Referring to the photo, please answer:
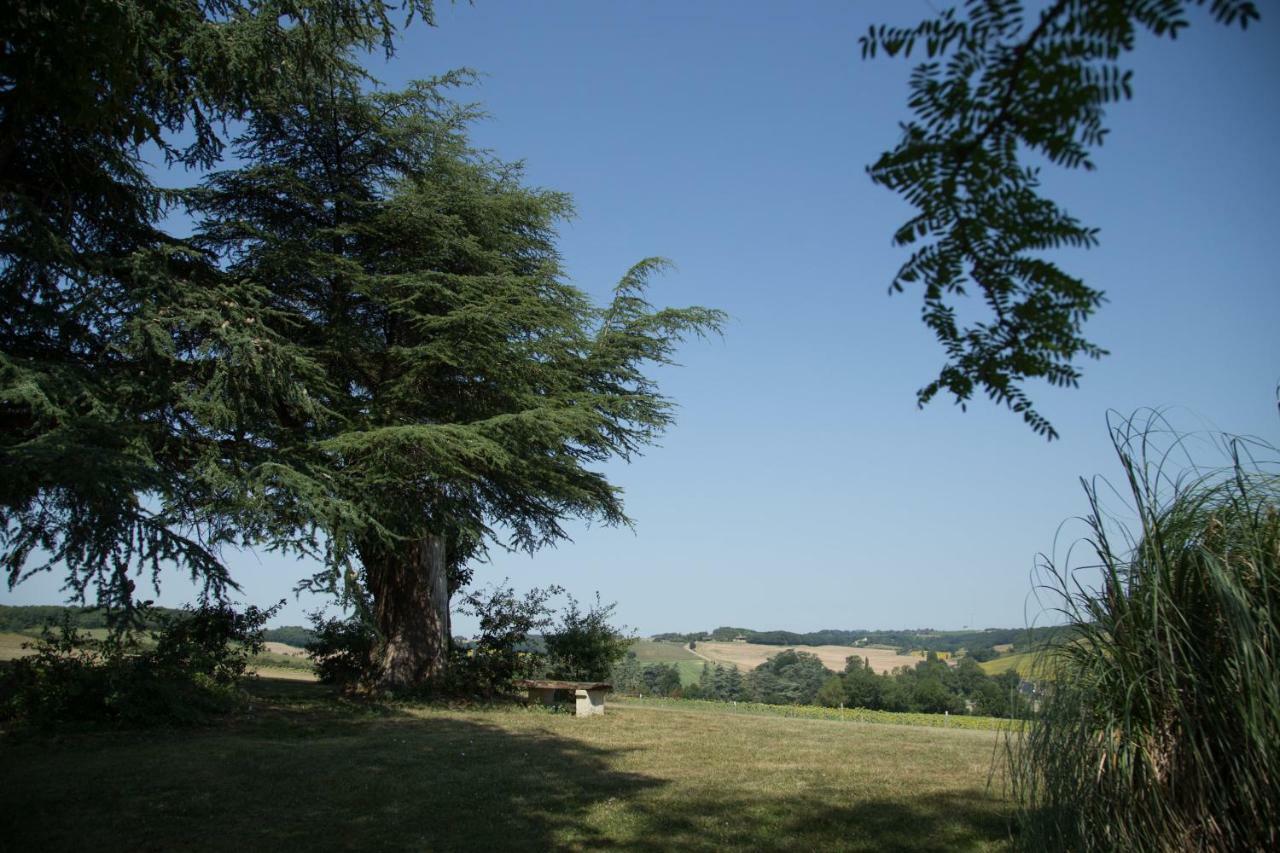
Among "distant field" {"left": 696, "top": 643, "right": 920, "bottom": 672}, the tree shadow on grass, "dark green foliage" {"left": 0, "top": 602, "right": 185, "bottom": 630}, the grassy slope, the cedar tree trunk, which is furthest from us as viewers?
the grassy slope

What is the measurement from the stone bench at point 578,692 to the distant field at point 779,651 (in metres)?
28.9

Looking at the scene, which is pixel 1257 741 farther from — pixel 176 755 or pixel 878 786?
pixel 176 755

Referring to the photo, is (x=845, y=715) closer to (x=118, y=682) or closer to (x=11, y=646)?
(x=118, y=682)

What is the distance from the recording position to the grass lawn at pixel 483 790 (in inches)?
231

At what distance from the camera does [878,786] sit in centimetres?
777

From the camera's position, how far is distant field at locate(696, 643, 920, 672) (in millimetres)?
43809

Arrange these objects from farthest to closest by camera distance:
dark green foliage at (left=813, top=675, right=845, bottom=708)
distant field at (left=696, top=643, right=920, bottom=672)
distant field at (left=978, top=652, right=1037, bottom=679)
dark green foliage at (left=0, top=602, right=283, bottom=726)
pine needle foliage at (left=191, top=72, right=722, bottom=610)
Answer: distant field at (left=696, top=643, right=920, bottom=672), dark green foliage at (left=813, top=675, right=845, bottom=708), pine needle foliage at (left=191, top=72, right=722, bottom=610), dark green foliage at (left=0, top=602, right=283, bottom=726), distant field at (left=978, top=652, right=1037, bottom=679)

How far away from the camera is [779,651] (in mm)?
51312

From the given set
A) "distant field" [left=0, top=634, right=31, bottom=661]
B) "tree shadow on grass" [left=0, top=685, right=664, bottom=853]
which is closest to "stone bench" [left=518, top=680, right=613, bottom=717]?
"tree shadow on grass" [left=0, top=685, right=664, bottom=853]

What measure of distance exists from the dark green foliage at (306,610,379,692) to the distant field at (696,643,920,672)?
30419 millimetres

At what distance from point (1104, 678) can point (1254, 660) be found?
0.76m

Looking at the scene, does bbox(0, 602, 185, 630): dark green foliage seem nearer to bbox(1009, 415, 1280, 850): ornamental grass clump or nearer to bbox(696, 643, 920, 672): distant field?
bbox(1009, 415, 1280, 850): ornamental grass clump

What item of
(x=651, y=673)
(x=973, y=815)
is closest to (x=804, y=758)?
(x=973, y=815)

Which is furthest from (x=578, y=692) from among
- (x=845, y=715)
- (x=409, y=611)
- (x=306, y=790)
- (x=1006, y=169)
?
(x=1006, y=169)
